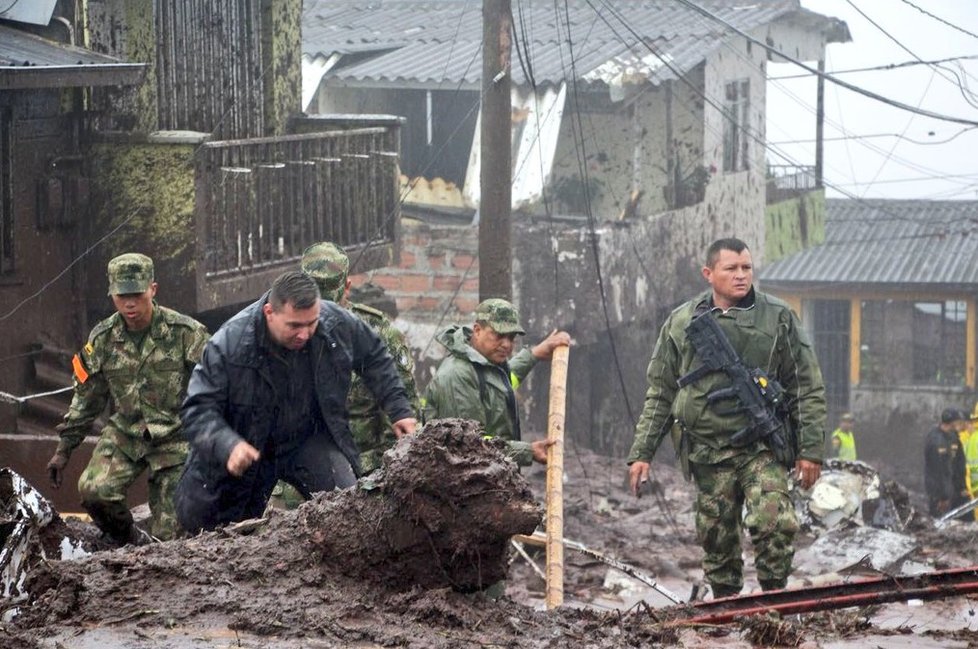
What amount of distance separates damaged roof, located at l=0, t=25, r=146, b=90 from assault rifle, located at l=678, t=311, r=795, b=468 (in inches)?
172

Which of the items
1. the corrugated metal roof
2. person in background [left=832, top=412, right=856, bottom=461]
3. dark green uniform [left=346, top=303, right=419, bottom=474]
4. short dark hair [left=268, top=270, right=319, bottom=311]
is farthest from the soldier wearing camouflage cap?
the corrugated metal roof

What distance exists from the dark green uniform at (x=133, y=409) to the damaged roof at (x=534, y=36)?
8.90m

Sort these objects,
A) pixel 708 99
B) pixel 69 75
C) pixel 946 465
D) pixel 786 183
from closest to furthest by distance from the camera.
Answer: pixel 69 75, pixel 946 465, pixel 708 99, pixel 786 183

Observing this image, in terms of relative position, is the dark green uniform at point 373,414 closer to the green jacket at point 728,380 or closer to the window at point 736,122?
the green jacket at point 728,380

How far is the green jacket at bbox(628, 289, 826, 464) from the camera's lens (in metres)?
7.37

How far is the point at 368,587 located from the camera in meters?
5.14

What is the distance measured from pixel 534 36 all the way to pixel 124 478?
44.3 ft

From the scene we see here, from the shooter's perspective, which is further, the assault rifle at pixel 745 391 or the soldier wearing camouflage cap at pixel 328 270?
the soldier wearing camouflage cap at pixel 328 270

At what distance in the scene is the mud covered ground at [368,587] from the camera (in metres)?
4.75

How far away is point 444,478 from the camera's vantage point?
503 cm

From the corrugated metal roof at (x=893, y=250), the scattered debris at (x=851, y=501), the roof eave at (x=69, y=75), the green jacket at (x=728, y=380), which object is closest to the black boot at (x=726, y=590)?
the green jacket at (x=728, y=380)

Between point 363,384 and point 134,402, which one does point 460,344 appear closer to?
point 363,384

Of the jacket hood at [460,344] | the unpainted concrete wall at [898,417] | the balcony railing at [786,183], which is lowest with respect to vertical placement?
the unpainted concrete wall at [898,417]

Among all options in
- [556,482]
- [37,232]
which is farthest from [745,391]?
[37,232]
